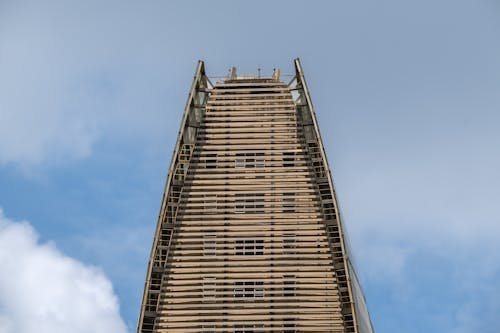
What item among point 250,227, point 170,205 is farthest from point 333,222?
point 170,205

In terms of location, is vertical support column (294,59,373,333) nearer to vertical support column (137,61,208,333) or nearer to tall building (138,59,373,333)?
tall building (138,59,373,333)

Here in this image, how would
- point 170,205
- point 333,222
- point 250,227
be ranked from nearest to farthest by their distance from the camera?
point 333,222 < point 170,205 < point 250,227

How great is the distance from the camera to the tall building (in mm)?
99875

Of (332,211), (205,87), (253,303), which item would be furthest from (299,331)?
(205,87)

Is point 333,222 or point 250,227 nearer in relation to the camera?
point 333,222

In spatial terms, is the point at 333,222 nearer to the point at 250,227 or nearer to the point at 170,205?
the point at 250,227

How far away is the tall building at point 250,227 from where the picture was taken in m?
99.9

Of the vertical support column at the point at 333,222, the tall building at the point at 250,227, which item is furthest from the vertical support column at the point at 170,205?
the vertical support column at the point at 333,222

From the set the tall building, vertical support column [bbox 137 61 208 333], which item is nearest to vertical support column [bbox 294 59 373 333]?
the tall building

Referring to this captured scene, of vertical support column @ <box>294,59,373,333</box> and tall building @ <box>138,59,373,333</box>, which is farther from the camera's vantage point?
tall building @ <box>138,59,373,333</box>

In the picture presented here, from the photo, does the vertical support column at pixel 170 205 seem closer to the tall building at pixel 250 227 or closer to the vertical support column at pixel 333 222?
the tall building at pixel 250 227

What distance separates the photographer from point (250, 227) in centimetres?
10300

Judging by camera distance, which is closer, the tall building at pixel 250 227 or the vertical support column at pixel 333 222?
the vertical support column at pixel 333 222

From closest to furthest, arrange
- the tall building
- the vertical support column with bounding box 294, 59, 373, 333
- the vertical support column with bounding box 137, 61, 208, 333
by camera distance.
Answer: the vertical support column with bounding box 294, 59, 373, 333
the tall building
the vertical support column with bounding box 137, 61, 208, 333
